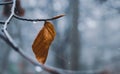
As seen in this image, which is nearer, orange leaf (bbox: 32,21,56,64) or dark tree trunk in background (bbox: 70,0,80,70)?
orange leaf (bbox: 32,21,56,64)

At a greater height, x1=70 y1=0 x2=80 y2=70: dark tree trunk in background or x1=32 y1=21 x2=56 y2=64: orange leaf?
x1=32 y1=21 x2=56 y2=64: orange leaf

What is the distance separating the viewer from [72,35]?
5.13 meters

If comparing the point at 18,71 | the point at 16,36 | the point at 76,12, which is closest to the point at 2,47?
the point at 16,36

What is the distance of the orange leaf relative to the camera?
77 centimetres

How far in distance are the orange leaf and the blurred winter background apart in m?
2.02

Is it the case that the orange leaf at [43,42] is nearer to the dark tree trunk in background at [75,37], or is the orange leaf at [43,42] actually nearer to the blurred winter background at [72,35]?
the blurred winter background at [72,35]

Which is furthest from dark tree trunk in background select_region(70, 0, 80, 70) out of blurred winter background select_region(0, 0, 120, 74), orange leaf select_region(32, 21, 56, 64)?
orange leaf select_region(32, 21, 56, 64)

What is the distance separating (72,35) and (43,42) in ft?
14.3

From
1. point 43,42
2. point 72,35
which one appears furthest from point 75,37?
point 43,42

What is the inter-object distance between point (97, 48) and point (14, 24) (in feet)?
11.1

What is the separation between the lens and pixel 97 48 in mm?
6961

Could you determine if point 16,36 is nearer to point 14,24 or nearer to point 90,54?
point 14,24

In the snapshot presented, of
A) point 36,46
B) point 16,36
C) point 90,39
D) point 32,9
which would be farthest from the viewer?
point 90,39

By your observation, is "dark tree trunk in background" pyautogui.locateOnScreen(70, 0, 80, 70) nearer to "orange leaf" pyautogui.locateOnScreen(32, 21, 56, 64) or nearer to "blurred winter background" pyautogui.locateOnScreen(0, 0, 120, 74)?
"blurred winter background" pyautogui.locateOnScreen(0, 0, 120, 74)
